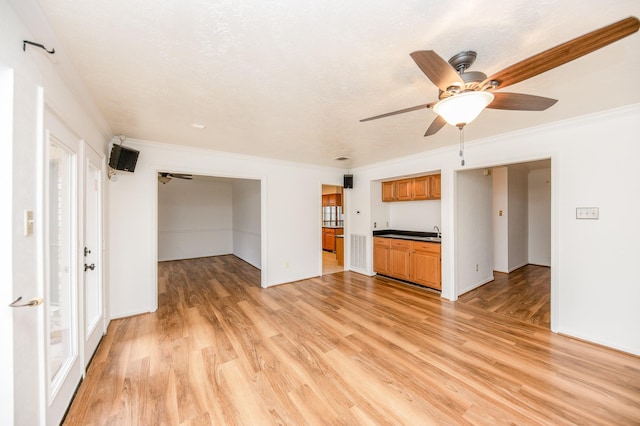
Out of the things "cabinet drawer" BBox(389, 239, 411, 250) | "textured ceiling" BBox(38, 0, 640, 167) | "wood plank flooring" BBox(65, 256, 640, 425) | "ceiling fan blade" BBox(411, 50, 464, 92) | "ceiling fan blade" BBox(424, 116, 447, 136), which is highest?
"textured ceiling" BBox(38, 0, 640, 167)

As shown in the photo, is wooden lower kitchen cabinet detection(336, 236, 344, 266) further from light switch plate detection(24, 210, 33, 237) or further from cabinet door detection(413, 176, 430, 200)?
light switch plate detection(24, 210, 33, 237)

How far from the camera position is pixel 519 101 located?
1.62 m

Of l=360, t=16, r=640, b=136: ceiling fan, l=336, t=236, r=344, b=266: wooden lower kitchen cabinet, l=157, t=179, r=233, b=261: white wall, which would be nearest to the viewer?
l=360, t=16, r=640, b=136: ceiling fan

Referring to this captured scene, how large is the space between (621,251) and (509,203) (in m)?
3.34

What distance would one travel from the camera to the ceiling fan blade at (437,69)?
1161 mm

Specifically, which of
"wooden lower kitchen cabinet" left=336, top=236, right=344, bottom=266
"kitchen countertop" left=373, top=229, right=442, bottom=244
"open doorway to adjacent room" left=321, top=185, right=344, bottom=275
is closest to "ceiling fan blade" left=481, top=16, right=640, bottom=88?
"kitchen countertop" left=373, top=229, right=442, bottom=244

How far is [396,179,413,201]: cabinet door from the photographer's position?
16.2 feet

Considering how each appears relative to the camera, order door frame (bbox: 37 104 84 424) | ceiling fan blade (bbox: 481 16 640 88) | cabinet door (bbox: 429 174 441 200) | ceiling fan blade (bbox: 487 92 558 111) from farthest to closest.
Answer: cabinet door (bbox: 429 174 441 200), ceiling fan blade (bbox: 487 92 558 111), door frame (bbox: 37 104 84 424), ceiling fan blade (bbox: 481 16 640 88)

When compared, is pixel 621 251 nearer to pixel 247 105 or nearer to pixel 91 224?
pixel 247 105

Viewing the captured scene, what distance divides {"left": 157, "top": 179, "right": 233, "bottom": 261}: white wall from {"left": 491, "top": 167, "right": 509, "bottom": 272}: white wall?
7.51 metres

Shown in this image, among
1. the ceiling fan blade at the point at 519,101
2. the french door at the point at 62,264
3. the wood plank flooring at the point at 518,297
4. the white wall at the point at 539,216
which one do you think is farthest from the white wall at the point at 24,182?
the white wall at the point at 539,216

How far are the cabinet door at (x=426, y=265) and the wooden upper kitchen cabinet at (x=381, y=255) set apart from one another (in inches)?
23.7

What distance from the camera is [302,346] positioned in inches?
101

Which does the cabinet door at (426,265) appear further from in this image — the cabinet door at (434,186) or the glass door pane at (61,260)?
the glass door pane at (61,260)
